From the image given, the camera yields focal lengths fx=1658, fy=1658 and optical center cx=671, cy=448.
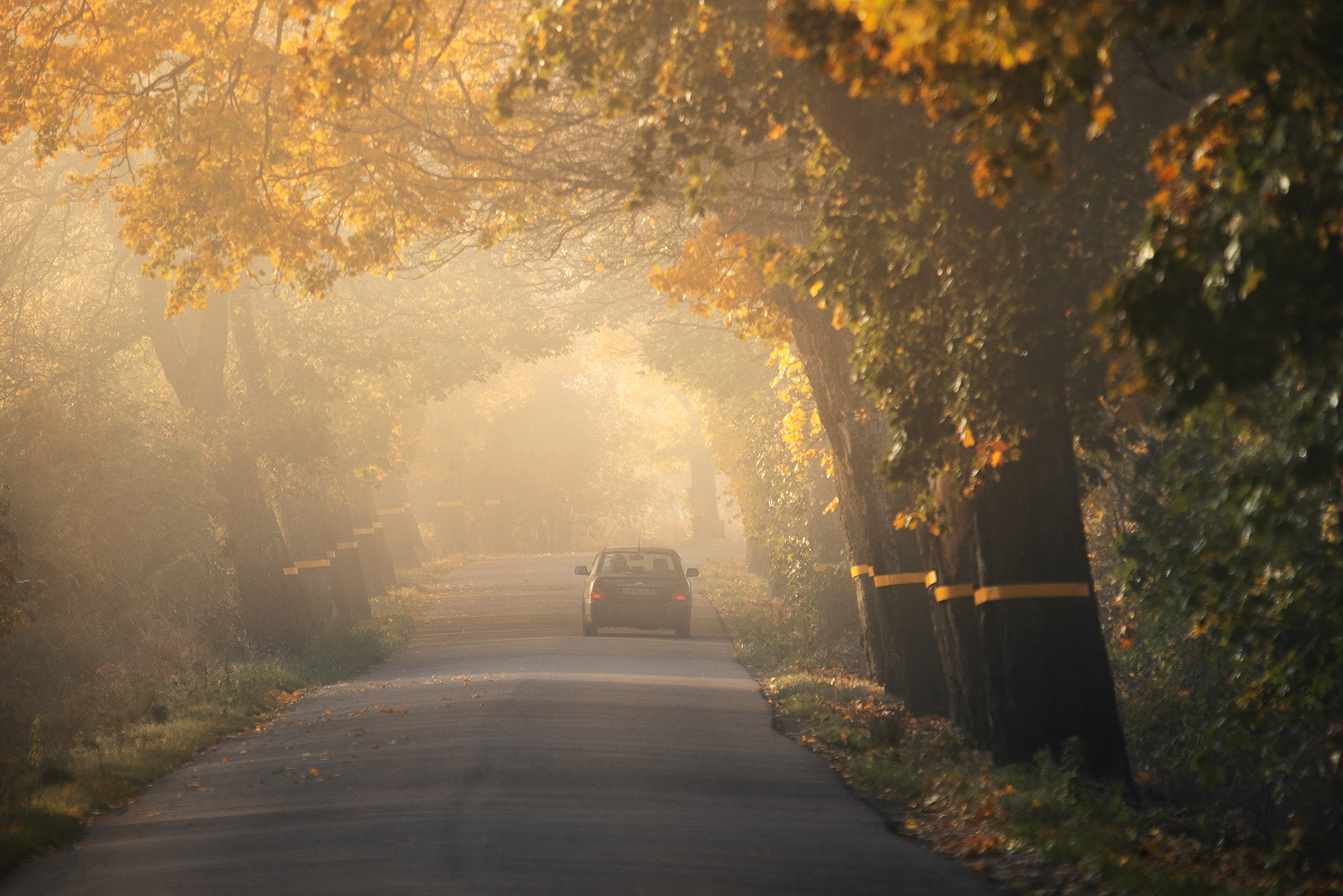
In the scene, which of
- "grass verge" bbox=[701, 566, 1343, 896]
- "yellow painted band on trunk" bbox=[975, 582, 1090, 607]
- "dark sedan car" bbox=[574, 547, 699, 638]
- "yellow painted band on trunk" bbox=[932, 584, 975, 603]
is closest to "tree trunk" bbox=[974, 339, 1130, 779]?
"yellow painted band on trunk" bbox=[975, 582, 1090, 607]

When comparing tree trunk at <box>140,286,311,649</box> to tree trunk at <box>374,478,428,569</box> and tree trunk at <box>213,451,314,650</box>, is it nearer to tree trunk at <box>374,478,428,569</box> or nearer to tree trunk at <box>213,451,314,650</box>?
tree trunk at <box>213,451,314,650</box>

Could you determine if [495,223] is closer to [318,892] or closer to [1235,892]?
[318,892]

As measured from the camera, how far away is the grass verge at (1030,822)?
8.52m

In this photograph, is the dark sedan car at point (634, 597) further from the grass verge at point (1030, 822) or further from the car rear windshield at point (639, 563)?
the grass verge at point (1030, 822)

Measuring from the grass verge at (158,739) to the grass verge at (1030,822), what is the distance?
5.46m

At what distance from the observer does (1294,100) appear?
20.9 ft

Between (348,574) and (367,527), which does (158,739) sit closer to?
(348,574)

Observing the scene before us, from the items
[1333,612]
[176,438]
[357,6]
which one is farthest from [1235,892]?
[176,438]

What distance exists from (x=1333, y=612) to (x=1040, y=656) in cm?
297

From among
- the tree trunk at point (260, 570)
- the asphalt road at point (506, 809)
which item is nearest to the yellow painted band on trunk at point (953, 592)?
the asphalt road at point (506, 809)

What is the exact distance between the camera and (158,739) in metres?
15.4

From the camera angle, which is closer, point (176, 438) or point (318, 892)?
point (318, 892)

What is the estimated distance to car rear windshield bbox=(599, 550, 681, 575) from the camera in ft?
96.0

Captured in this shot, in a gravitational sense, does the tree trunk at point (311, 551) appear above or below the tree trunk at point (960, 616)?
above
